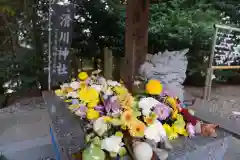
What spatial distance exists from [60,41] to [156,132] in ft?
9.40

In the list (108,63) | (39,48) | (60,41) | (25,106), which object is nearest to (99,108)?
(60,41)

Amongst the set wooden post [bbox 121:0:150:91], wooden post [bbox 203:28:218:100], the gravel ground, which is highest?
wooden post [bbox 121:0:150:91]

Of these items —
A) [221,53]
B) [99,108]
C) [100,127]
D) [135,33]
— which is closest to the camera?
[100,127]

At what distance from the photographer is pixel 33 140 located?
Answer: 8.08 ft

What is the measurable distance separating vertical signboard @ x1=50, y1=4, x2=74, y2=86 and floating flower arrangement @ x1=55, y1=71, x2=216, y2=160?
2170 mm

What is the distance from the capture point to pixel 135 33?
304cm

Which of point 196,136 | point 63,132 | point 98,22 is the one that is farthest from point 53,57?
point 196,136

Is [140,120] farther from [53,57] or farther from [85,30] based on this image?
[85,30]

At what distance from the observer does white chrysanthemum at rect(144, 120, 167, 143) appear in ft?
2.95

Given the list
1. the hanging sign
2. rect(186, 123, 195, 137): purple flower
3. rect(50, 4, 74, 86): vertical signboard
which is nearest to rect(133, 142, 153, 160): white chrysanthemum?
rect(186, 123, 195, 137): purple flower

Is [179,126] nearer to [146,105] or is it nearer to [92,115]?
[146,105]

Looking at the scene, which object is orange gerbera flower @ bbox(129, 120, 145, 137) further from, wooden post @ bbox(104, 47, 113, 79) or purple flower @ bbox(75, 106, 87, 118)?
wooden post @ bbox(104, 47, 113, 79)

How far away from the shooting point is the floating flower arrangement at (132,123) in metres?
0.84

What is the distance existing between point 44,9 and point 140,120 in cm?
448
